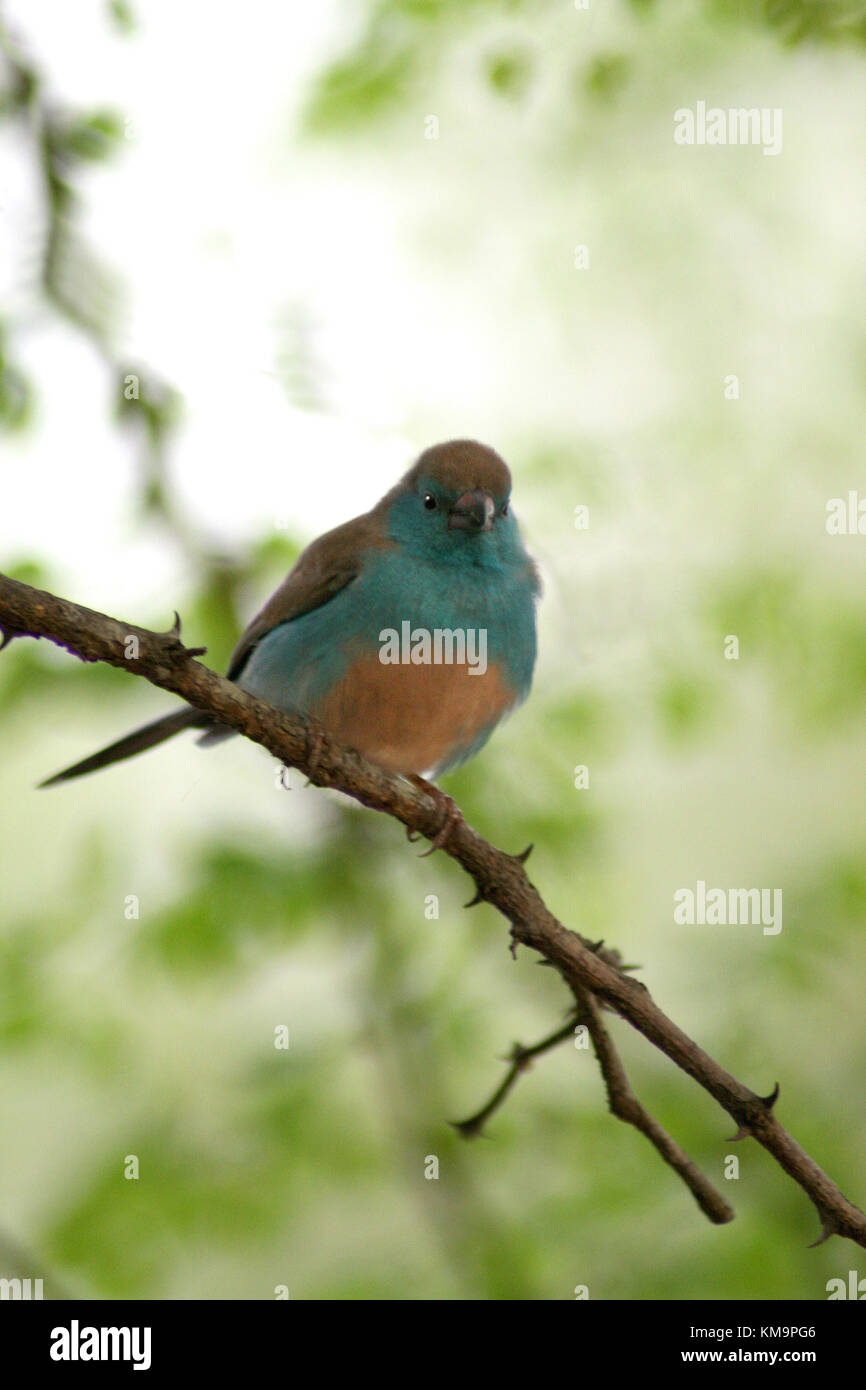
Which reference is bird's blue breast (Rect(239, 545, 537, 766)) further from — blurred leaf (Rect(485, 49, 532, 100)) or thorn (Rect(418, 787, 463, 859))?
blurred leaf (Rect(485, 49, 532, 100))

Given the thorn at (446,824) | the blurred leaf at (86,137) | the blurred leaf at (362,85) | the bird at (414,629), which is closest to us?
the thorn at (446,824)

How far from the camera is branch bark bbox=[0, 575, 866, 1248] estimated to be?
223 centimetres

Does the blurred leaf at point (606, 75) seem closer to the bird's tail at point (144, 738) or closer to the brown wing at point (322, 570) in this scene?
the brown wing at point (322, 570)

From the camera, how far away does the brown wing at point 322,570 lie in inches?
162

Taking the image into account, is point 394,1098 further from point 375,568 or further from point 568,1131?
point 375,568

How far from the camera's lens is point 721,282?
6.30 metres

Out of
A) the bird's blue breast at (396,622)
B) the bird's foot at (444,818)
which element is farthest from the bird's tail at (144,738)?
the bird's foot at (444,818)

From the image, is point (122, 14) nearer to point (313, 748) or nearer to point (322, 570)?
point (322, 570)

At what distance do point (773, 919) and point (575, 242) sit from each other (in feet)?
11.5

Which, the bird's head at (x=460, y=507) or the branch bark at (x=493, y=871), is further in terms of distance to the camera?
the bird's head at (x=460, y=507)

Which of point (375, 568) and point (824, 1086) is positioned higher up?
point (375, 568)

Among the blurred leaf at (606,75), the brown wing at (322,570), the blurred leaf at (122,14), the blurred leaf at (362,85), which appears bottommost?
the brown wing at (322,570)
